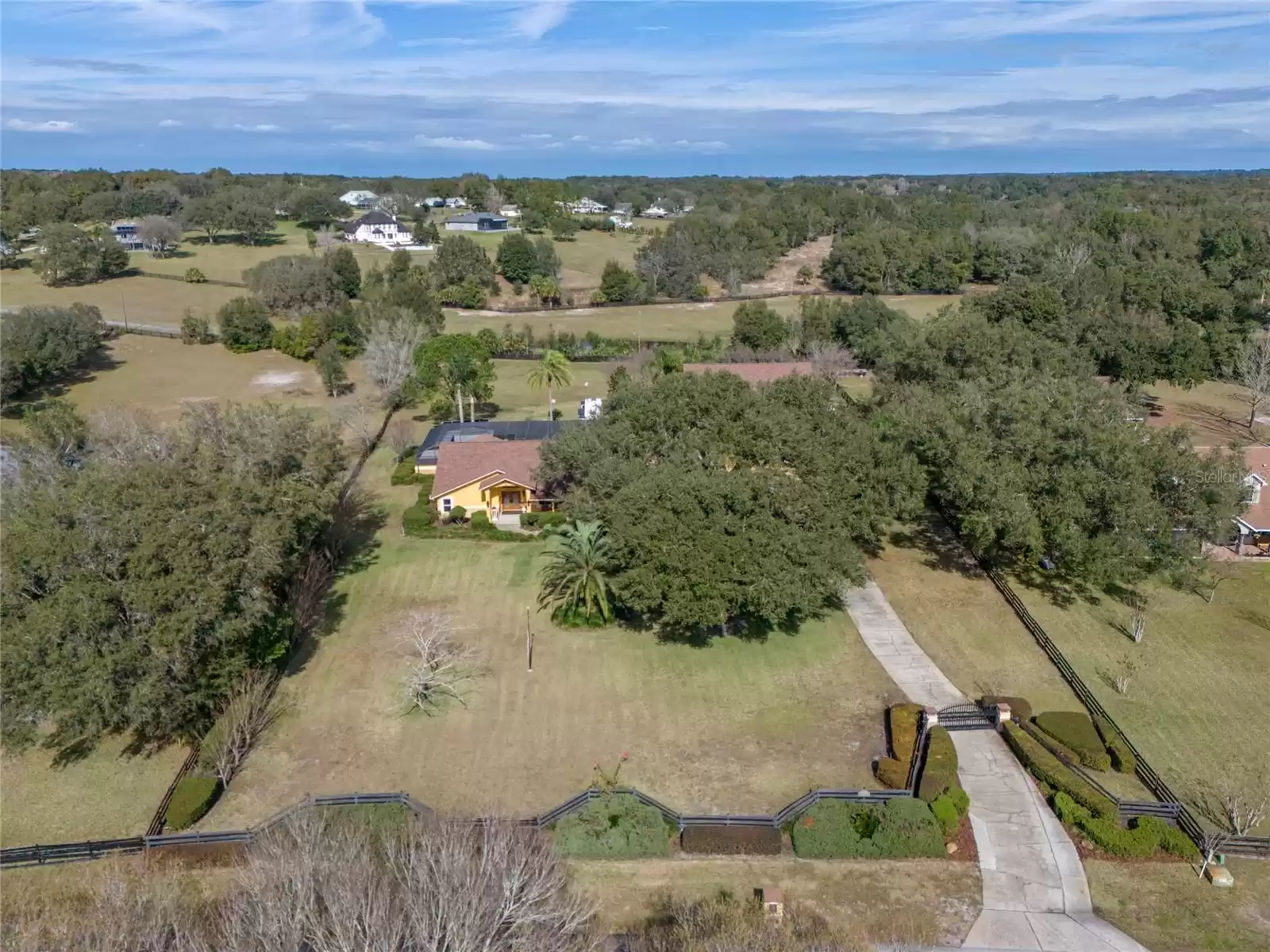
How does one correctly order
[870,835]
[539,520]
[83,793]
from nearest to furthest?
[870,835]
[83,793]
[539,520]

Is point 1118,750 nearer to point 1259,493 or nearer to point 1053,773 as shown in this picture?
point 1053,773

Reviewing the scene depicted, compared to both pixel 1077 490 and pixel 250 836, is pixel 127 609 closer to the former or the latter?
pixel 250 836

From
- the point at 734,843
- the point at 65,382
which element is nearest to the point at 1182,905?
the point at 734,843

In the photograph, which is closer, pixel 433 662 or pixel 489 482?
pixel 433 662

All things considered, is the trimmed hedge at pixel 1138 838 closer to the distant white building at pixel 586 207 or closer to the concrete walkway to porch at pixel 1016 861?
the concrete walkway to porch at pixel 1016 861

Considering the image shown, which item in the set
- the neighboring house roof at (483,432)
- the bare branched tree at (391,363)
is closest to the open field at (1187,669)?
the neighboring house roof at (483,432)

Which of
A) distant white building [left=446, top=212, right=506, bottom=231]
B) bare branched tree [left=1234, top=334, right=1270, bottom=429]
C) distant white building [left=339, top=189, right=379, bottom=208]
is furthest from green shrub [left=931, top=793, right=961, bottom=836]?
distant white building [left=339, top=189, right=379, bottom=208]

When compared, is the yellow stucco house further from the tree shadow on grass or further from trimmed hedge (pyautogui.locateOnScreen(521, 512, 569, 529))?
the tree shadow on grass

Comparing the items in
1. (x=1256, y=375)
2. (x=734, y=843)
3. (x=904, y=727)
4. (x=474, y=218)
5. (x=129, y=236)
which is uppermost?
(x=474, y=218)
